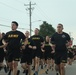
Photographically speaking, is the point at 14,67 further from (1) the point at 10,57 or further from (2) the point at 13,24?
(2) the point at 13,24

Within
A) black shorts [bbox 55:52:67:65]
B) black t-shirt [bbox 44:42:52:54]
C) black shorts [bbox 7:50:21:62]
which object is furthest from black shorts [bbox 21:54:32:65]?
black t-shirt [bbox 44:42:52:54]

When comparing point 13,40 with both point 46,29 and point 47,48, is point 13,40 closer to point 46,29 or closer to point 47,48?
point 47,48

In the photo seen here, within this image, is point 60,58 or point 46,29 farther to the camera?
point 46,29

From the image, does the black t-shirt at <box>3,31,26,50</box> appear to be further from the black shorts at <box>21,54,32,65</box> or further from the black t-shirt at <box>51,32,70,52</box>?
the black shorts at <box>21,54,32,65</box>

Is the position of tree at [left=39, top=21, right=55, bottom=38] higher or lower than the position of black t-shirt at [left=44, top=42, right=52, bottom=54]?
higher

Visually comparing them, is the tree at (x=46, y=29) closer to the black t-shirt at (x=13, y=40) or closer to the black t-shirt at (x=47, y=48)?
the black t-shirt at (x=47, y=48)

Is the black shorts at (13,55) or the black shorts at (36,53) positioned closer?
the black shorts at (13,55)

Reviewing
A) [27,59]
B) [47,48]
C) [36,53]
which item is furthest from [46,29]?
[27,59]

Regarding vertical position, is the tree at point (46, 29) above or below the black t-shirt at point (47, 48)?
above

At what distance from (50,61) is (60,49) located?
909cm

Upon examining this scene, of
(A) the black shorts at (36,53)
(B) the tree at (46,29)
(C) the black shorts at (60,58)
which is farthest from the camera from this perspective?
(B) the tree at (46,29)

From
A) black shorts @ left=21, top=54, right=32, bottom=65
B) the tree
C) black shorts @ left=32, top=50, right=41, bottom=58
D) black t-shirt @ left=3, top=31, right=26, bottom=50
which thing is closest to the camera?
black t-shirt @ left=3, top=31, right=26, bottom=50

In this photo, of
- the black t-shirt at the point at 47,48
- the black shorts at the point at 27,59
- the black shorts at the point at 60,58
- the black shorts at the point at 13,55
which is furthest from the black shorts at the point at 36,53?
the black t-shirt at the point at 47,48

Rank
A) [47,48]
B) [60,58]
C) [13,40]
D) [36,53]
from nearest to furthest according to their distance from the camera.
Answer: [13,40], [60,58], [36,53], [47,48]
